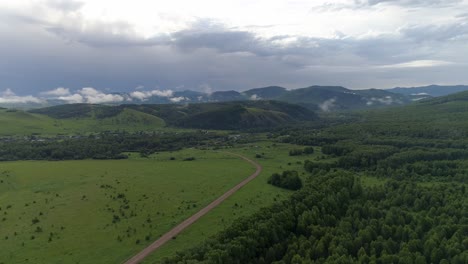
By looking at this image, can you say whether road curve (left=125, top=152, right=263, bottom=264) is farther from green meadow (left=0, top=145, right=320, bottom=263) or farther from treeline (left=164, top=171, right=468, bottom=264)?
treeline (left=164, top=171, right=468, bottom=264)

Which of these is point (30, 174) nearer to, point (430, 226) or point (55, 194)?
point (55, 194)

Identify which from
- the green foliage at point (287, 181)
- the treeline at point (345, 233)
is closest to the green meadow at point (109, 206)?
the green foliage at point (287, 181)

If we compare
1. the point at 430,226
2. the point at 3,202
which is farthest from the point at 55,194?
the point at 430,226

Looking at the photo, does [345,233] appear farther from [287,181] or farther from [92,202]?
[92,202]

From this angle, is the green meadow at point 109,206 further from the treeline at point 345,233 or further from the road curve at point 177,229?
the treeline at point 345,233

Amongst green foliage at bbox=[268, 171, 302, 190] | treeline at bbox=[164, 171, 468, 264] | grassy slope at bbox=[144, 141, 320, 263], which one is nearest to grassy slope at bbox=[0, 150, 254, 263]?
grassy slope at bbox=[144, 141, 320, 263]

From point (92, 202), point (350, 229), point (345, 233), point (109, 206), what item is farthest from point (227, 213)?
point (92, 202)
